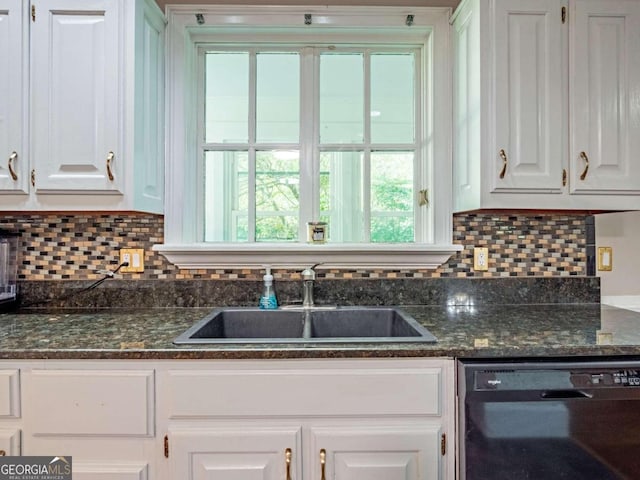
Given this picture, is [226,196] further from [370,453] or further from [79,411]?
[370,453]

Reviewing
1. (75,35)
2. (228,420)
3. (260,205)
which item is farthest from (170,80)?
(228,420)

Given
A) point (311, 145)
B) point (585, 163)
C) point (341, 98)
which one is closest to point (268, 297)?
point (311, 145)

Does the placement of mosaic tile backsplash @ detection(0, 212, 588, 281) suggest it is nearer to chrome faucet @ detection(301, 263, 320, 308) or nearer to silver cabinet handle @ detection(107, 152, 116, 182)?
chrome faucet @ detection(301, 263, 320, 308)

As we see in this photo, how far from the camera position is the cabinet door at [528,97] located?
4.90 ft

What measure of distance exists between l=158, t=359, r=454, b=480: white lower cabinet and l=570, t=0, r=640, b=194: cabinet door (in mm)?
1022

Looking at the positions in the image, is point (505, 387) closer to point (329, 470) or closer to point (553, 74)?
point (329, 470)

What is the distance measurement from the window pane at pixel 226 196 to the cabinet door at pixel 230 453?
0.95 m

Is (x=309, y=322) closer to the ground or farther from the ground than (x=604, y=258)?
closer to the ground

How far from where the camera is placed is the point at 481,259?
179cm

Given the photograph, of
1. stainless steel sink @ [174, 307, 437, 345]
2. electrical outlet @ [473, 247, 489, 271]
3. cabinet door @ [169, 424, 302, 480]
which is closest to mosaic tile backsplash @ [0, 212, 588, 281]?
electrical outlet @ [473, 247, 489, 271]

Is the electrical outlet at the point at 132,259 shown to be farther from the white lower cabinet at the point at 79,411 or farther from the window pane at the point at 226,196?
the white lower cabinet at the point at 79,411

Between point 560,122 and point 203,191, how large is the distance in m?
1.56

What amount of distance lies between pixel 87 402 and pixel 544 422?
1318 millimetres
